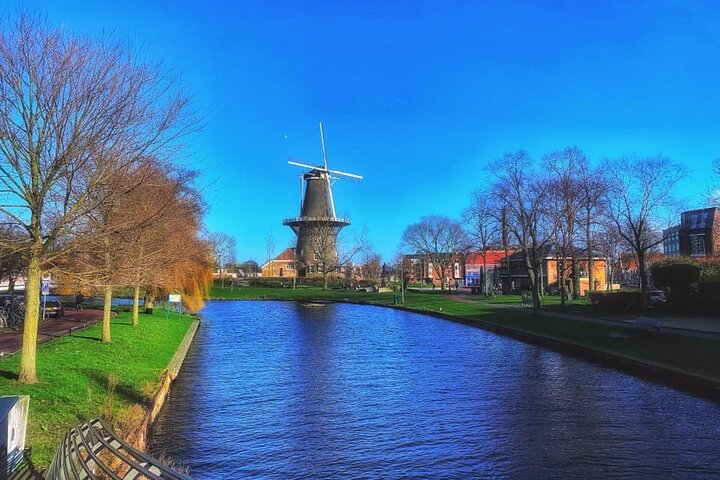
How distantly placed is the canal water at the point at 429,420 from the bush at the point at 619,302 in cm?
1452

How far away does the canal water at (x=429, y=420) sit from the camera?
1037 cm

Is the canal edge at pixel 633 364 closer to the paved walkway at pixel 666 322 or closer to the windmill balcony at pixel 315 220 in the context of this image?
the paved walkway at pixel 666 322

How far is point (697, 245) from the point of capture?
79688 mm

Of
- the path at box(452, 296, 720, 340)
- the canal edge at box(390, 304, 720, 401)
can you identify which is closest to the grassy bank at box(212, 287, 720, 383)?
the canal edge at box(390, 304, 720, 401)

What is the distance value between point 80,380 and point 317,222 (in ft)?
269

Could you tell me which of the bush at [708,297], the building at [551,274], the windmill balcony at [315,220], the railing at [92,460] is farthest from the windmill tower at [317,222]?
the railing at [92,460]

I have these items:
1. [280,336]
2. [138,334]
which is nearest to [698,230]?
[280,336]

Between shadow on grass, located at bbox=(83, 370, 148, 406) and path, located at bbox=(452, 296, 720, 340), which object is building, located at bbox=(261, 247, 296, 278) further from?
shadow on grass, located at bbox=(83, 370, 148, 406)

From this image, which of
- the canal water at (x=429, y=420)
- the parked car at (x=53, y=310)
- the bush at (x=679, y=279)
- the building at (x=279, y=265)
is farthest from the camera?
the building at (x=279, y=265)

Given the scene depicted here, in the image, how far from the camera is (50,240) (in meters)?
12.0

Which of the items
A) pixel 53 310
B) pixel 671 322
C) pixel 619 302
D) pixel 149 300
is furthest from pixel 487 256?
pixel 53 310

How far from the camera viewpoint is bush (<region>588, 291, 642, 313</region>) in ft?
120

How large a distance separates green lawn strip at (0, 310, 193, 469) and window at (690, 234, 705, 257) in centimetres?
7313

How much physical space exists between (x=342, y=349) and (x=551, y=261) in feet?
Answer: 165
